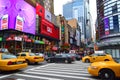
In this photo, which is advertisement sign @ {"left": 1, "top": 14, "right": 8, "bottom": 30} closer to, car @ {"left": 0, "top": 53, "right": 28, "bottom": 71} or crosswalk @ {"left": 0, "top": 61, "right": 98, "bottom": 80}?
crosswalk @ {"left": 0, "top": 61, "right": 98, "bottom": 80}

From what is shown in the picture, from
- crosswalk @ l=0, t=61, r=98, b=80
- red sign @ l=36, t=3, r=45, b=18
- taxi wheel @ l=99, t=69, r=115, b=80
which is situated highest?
red sign @ l=36, t=3, r=45, b=18

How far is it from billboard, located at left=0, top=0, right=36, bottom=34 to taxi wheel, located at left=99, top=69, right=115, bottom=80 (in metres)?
41.0

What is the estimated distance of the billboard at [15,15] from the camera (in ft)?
166

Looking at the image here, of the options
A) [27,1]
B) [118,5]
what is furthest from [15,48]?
[118,5]

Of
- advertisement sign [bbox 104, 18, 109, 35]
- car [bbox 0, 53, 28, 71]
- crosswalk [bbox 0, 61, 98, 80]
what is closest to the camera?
crosswalk [bbox 0, 61, 98, 80]

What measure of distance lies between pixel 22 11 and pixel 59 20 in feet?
138

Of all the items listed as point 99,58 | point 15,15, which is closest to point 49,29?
point 15,15

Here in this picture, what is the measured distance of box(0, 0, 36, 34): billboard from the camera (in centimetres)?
5047

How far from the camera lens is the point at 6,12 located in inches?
2040

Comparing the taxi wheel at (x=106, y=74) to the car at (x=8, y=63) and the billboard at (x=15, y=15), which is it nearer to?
the car at (x=8, y=63)

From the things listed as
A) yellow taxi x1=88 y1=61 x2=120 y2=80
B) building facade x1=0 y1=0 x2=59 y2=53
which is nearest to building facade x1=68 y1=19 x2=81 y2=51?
building facade x1=0 y1=0 x2=59 y2=53

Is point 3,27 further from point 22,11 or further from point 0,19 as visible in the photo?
point 22,11

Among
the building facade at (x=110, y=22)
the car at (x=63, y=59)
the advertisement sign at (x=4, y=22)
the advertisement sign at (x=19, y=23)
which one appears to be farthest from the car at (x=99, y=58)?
the building facade at (x=110, y=22)

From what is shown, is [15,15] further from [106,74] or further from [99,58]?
[106,74]
